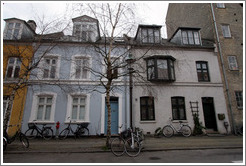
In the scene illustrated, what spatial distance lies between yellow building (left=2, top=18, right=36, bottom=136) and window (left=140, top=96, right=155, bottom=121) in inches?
342

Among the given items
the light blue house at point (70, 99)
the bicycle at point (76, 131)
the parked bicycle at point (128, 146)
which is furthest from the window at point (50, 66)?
the parked bicycle at point (128, 146)

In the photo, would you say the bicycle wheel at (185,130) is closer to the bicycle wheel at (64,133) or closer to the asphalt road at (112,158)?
the asphalt road at (112,158)

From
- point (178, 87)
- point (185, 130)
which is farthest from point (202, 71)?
point (185, 130)

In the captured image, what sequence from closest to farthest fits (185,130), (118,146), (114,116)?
(118,146)
(185,130)
(114,116)

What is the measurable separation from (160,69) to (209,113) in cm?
566

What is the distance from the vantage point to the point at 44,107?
10156 mm

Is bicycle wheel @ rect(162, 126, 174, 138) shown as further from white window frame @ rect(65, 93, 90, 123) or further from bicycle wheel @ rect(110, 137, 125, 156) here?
white window frame @ rect(65, 93, 90, 123)

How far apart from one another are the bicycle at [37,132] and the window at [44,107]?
27.1 inches

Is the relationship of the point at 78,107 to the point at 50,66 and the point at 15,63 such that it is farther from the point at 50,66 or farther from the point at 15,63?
the point at 15,63

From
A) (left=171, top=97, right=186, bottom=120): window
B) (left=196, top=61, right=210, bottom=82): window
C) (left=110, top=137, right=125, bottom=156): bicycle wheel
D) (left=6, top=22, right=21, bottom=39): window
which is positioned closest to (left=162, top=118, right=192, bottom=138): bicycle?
(left=171, top=97, right=186, bottom=120): window

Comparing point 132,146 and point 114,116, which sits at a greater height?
point 114,116

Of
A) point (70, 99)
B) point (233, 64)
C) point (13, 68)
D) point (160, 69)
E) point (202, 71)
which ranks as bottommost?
point (70, 99)

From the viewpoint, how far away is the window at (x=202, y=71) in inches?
483

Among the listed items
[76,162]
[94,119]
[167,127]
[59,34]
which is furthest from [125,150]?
[59,34]
